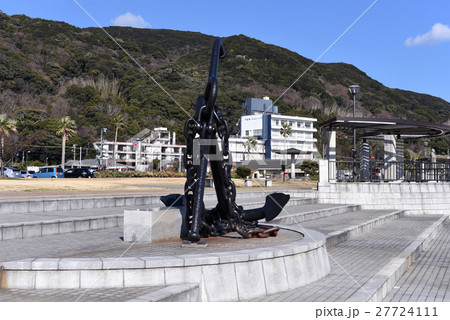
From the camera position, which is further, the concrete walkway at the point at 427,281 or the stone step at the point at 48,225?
the stone step at the point at 48,225

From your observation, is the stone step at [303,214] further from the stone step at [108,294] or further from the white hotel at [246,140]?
the white hotel at [246,140]

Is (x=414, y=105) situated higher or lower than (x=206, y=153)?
higher

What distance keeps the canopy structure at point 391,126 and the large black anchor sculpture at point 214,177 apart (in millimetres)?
14874

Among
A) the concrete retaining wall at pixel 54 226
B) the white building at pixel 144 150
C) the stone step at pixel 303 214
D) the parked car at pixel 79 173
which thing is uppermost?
the white building at pixel 144 150

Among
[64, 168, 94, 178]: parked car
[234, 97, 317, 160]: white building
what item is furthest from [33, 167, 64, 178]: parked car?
[234, 97, 317, 160]: white building

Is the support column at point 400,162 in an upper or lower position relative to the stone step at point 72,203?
upper

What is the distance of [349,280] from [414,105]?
208m

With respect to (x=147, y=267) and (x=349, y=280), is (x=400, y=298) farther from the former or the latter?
(x=147, y=267)

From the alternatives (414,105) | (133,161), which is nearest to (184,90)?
(133,161)

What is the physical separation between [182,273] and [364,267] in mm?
4179

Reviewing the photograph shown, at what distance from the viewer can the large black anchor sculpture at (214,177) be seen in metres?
8.19

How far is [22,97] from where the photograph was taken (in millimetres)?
118000

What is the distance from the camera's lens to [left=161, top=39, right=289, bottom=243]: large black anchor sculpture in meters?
8.19

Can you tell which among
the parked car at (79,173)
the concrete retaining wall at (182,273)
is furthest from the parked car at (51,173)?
A: the concrete retaining wall at (182,273)
